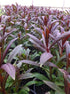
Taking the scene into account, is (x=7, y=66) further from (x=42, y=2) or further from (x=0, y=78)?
(x=42, y=2)

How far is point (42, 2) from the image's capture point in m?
19.9

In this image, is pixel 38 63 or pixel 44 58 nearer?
pixel 44 58

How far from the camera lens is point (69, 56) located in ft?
2.66

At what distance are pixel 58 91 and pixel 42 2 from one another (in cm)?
2052

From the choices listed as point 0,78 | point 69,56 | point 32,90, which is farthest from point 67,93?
point 32,90

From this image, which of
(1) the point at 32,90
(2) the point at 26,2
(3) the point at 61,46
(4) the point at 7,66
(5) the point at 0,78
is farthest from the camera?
(2) the point at 26,2

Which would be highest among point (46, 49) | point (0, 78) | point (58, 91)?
point (46, 49)

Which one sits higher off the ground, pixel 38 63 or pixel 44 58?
pixel 44 58

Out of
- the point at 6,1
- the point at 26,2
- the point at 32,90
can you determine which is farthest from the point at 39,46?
the point at 6,1

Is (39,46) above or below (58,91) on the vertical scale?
above

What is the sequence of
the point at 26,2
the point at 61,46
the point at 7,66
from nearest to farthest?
the point at 7,66 < the point at 61,46 < the point at 26,2

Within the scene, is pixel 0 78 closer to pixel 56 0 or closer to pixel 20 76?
pixel 20 76

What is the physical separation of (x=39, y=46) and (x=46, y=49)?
6 cm

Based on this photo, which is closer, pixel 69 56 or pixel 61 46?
pixel 69 56
